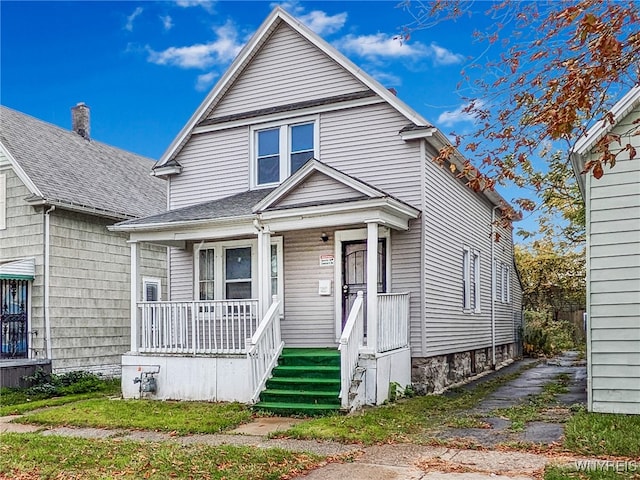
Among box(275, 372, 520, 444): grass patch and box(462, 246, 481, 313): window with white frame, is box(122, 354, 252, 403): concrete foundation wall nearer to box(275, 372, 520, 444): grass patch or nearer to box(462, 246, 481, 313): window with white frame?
box(275, 372, 520, 444): grass patch

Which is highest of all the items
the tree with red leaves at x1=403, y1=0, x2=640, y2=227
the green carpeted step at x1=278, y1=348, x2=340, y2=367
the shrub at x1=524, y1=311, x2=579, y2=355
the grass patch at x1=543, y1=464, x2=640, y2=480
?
the tree with red leaves at x1=403, y1=0, x2=640, y2=227

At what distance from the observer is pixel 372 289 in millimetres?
Result: 10617

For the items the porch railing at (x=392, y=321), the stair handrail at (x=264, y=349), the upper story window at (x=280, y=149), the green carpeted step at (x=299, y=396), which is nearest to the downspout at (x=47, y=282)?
the upper story window at (x=280, y=149)

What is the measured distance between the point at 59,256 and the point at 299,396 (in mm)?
7619

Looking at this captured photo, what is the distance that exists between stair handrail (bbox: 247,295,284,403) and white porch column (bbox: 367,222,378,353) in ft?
5.95

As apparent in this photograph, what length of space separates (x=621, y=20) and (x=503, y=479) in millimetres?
4121

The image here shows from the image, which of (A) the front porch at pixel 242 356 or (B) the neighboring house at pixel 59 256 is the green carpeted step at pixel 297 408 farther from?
(B) the neighboring house at pixel 59 256

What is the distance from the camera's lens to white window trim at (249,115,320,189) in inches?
528

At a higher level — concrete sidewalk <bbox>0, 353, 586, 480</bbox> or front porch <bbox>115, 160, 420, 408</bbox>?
front porch <bbox>115, 160, 420, 408</bbox>

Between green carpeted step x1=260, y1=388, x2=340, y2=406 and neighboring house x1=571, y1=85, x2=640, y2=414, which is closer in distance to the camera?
neighboring house x1=571, y1=85, x2=640, y2=414

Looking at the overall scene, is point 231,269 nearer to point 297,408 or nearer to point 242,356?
point 242,356

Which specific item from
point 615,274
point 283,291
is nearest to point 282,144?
point 283,291

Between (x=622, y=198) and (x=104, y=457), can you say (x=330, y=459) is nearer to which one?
(x=104, y=457)

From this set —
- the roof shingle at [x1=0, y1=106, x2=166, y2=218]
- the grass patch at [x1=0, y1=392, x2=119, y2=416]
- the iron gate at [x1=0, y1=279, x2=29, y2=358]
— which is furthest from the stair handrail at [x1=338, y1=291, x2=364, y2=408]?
the iron gate at [x1=0, y1=279, x2=29, y2=358]
